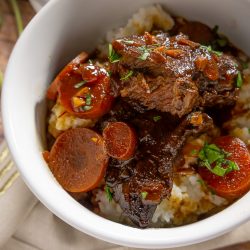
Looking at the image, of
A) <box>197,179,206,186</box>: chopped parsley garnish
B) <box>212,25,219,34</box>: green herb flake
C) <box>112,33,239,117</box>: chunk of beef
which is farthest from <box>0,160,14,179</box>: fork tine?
<box>212,25,219,34</box>: green herb flake

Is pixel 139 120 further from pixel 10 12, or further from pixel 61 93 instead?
pixel 10 12

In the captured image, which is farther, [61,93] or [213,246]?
[213,246]

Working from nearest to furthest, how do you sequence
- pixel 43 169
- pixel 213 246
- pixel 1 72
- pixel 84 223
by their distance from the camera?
pixel 84 223 → pixel 43 169 → pixel 213 246 → pixel 1 72

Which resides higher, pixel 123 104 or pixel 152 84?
pixel 152 84

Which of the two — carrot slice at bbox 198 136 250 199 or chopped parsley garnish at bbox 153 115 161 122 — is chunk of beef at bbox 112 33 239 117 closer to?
chopped parsley garnish at bbox 153 115 161 122

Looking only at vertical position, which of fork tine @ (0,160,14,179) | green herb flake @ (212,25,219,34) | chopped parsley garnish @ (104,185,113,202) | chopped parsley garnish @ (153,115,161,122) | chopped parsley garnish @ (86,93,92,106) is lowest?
fork tine @ (0,160,14,179)

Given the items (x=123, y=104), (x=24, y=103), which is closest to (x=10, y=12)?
(x=24, y=103)
